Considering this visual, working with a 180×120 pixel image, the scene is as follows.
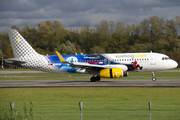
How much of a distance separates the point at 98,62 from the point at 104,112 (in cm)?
2323

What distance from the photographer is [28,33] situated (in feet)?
424

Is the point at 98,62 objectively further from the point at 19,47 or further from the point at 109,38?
the point at 109,38

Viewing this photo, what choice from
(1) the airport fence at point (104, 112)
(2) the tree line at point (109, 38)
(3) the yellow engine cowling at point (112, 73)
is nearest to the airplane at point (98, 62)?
(3) the yellow engine cowling at point (112, 73)

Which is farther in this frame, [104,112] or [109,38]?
[109,38]

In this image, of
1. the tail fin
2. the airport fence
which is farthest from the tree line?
the airport fence

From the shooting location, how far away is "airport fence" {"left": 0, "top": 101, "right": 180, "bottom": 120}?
14.0 m

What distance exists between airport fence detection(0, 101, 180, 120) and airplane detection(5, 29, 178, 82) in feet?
54.9

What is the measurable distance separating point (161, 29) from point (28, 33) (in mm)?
66212

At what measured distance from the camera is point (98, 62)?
126 ft

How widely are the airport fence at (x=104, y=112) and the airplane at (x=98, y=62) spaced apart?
16724 millimetres

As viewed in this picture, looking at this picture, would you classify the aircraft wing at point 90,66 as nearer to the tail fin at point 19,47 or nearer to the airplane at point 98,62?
the airplane at point 98,62

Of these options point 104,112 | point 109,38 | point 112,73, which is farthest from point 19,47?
point 109,38

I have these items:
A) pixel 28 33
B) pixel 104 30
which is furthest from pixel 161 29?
pixel 28 33

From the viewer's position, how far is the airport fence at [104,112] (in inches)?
552
